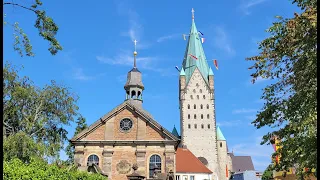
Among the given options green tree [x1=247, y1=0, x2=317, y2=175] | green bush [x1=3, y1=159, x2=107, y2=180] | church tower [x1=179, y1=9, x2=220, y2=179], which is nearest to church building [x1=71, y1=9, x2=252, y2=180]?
church tower [x1=179, y1=9, x2=220, y2=179]

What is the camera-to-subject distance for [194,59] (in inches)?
3939

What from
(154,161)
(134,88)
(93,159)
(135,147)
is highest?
(134,88)

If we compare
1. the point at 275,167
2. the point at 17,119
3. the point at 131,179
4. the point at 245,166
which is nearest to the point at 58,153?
the point at 17,119

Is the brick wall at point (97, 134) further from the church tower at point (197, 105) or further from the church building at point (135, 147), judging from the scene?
the church tower at point (197, 105)

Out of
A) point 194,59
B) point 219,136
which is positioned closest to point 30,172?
point 219,136

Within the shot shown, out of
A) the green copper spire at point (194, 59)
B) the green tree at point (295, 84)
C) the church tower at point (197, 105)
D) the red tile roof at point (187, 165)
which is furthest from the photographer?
the green copper spire at point (194, 59)

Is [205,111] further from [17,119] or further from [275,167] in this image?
[275,167]

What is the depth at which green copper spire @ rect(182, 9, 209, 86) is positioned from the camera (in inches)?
3920

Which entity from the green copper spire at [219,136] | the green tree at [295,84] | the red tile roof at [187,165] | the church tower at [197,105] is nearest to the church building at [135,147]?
the red tile roof at [187,165]

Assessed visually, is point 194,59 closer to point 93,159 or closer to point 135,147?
point 135,147

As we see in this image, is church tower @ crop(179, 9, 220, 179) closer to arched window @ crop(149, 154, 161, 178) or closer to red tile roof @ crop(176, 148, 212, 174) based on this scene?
red tile roof @ crop(176, 148, 212, 174)

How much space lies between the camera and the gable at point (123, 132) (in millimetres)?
42188

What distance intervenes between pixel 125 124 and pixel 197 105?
53.7m

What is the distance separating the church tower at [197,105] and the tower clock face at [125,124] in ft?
150
